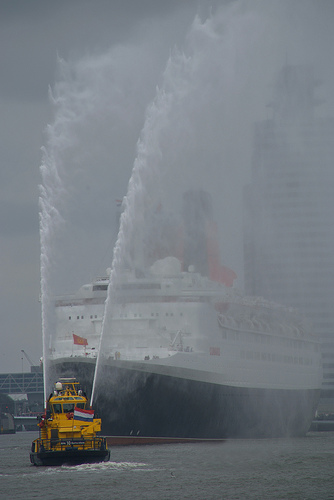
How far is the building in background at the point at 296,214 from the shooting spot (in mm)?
102812

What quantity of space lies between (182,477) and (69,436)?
21.0ft

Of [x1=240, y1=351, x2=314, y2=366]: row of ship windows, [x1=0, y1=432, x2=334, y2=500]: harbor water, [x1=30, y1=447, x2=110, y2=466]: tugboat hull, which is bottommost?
[x1=0, y1=432, x2=334, y2=500]: harbor water

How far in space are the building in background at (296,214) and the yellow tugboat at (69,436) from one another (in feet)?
Result: 161

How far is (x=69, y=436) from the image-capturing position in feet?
161

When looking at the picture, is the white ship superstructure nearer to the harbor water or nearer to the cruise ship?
the cruise ship

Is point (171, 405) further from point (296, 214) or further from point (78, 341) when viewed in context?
point (296, 214)

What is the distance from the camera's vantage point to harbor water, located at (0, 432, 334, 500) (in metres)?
40.6

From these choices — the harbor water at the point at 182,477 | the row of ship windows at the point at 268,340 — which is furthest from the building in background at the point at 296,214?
the harbor water at the point at 182,477

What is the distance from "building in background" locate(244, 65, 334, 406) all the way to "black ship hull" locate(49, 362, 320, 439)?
59.0 feet

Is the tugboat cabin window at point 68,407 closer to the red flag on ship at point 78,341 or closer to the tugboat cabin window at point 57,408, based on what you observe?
the tugboat cabin window at point 57,408

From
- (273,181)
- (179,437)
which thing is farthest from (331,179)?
(179,437)

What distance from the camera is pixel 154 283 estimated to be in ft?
242

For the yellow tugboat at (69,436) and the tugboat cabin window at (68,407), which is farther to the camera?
the tugboat cabin window at (68,407)

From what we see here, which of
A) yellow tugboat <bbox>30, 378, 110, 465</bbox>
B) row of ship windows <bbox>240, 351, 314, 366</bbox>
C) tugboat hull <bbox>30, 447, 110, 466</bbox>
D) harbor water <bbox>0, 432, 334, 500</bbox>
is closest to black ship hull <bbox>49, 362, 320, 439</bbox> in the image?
row of ship windows <bbox>240, 351, 314, 366</bbox>
